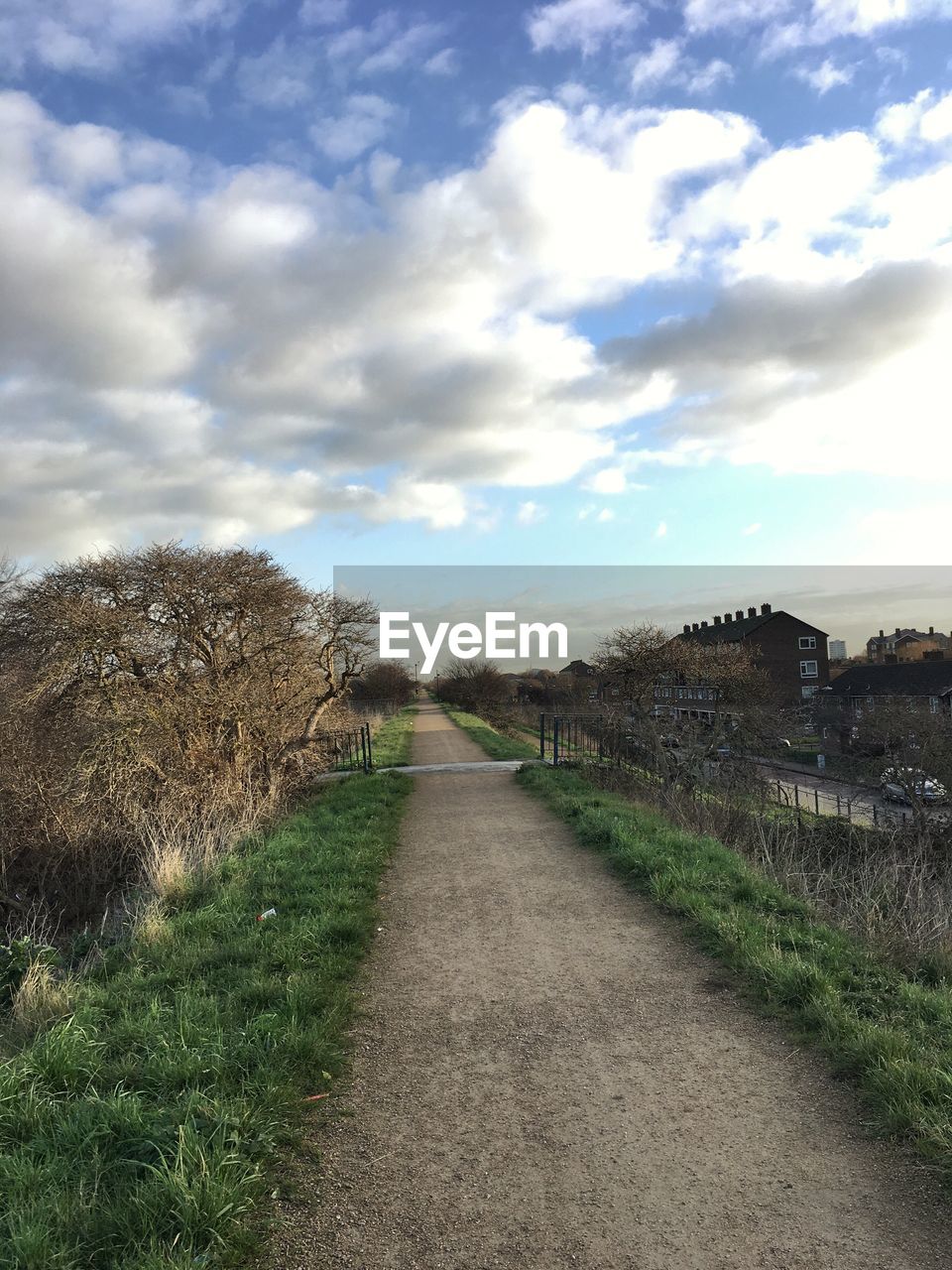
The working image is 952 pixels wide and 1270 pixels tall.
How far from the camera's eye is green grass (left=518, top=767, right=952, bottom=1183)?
3383 millimetres

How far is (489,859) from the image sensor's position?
346 inches

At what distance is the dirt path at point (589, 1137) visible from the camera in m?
2.63

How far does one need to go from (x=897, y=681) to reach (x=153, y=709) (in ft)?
160

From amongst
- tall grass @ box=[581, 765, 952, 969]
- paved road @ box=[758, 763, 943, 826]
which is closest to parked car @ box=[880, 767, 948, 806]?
paved road @ box=[758, 763, 943, 826]

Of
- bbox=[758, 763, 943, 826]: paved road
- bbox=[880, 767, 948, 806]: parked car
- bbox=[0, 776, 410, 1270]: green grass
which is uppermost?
bbox=[0, 776, 410, 1270]: green grass

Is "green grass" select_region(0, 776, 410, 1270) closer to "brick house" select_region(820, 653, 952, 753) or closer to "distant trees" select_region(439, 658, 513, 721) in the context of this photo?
"brick house" select_region(820, 653, 952, 753)

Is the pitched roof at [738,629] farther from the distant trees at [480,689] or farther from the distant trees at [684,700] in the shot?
the distant trees at [684,700]

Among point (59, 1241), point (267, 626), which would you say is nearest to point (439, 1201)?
point (59, 1241)

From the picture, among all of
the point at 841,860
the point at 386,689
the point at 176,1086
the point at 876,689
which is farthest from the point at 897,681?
the point at 176,1086

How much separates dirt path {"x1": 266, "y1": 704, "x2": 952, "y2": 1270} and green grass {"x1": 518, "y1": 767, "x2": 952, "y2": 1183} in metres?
0.18

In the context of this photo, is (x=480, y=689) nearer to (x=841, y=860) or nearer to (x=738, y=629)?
(x=738, y=629)

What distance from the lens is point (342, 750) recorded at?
2130 centimetres

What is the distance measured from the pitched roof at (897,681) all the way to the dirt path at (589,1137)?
43.1 meters

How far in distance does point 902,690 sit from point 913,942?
150 feet
